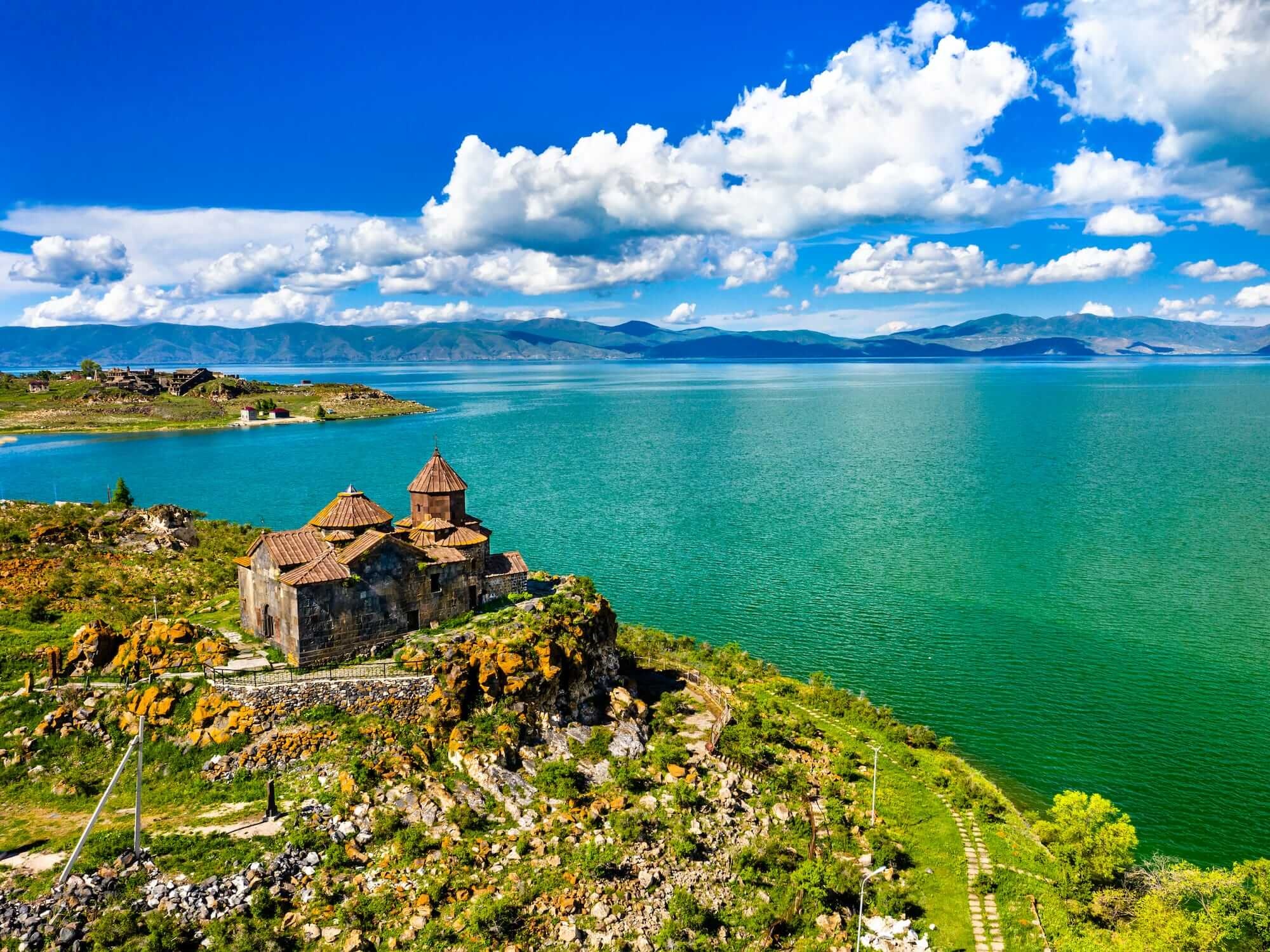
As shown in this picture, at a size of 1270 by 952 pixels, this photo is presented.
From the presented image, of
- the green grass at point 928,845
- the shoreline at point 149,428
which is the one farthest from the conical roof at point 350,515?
the shoreline at point 149,428

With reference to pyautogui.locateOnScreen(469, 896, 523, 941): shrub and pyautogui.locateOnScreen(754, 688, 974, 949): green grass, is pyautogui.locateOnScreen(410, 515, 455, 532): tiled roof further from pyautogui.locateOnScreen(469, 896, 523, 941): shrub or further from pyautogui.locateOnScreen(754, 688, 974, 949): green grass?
pyautogui.locateOnScreen(754, 688, 974, 949): green grass

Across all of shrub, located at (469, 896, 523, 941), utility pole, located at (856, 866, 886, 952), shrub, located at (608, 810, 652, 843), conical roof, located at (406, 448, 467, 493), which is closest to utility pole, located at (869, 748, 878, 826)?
utility pole, located at (856, 866, 886, 952)

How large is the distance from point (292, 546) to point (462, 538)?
290 inches

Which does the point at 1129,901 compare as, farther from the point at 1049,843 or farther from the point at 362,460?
the point at 362,460

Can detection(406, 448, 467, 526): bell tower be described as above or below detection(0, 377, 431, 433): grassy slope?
above

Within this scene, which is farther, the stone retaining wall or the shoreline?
the shoreline

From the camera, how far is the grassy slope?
156m

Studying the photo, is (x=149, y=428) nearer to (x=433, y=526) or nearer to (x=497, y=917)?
(x=433, y=526)

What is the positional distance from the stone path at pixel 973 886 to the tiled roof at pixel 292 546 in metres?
27.4

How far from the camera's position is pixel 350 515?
115ft

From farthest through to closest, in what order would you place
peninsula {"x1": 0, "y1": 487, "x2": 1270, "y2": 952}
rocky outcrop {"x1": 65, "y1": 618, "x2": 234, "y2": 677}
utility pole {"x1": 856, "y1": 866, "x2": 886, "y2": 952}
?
rocky outcrop {"x1": 65, "y1": 618, "x2": 234, "y2": 677} → utility pole {"x1": 856, "y1": 866, "x2": 886, "y2": 952} → peninsula {"x1": 0, "y1": 487, "x2": 1270, "y2": 952}

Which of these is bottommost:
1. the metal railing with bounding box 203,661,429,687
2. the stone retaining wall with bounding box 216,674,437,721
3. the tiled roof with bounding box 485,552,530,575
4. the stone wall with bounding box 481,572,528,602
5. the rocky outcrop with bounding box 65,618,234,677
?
the stone retaining wall with bounding box 216,674,437,721

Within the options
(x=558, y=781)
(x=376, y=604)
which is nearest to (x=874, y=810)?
(x=558, y=781)

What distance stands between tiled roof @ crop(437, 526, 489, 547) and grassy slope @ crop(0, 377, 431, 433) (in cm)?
14969
